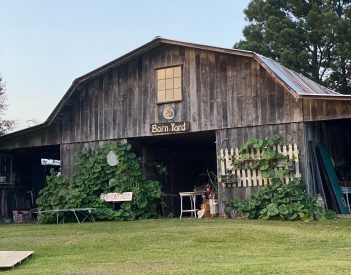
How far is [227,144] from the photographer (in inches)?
618

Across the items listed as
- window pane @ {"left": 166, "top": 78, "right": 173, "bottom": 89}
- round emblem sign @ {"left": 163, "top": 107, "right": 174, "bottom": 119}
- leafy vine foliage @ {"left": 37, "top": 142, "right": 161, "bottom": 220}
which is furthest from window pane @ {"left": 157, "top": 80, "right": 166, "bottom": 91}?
leafy vine foliage @ {"left": 37, "top": 142, "right": 161, "bottom": 220}

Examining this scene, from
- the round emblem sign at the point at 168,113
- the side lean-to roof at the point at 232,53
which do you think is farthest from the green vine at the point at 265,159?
the round emblem sign at the point at 168,113

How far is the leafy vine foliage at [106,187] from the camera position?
54.0 ft

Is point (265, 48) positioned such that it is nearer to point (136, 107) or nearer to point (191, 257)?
point (136, 107)

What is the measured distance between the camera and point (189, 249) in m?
9.30

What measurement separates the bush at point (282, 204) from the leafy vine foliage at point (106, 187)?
9.74 feet

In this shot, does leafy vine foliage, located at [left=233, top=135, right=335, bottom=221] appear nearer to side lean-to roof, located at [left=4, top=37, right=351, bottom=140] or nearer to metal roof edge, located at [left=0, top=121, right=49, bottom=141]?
side lean-to roof, located at [left=4, top=37, right=351, bottom=140]

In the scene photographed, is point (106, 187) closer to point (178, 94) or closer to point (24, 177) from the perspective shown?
point (178, 94)

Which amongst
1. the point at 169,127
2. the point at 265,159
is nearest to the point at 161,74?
the point at 169,127

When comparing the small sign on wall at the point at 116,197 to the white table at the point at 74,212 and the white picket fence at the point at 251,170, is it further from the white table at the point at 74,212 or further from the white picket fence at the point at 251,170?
the white picket fence at the point at 251,170

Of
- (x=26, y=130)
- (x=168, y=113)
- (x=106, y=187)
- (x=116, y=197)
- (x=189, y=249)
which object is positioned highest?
(x=168, y=113)

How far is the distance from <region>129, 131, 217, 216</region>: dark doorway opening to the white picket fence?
1321 mm

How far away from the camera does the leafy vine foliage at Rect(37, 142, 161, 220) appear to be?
16453mm

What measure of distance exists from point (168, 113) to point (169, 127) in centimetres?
43
